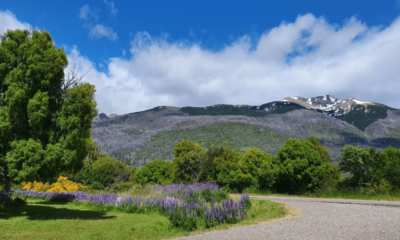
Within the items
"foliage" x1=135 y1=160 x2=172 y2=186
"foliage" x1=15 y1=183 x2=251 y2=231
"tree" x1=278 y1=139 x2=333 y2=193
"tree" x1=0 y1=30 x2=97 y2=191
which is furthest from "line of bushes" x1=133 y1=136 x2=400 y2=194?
"tree" x1=0 y1=30 x2=97 y2=191

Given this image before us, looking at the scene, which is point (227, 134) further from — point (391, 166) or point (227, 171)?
point (391, 166)

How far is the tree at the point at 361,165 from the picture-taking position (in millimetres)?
24375

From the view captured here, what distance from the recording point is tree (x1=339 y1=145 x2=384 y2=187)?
24375mm

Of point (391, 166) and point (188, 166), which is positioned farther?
point (188, 166)

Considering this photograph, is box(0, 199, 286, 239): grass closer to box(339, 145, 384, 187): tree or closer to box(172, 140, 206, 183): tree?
box(339, 145, 384, 187): tree


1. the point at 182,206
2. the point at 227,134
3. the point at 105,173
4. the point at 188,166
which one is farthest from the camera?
the point at 227,134

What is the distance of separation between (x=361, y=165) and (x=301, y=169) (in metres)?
5.04

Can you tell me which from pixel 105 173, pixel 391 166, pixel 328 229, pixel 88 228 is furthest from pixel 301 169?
pixel 105 173

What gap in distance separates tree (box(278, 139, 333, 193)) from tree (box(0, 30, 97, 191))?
66.6 feet

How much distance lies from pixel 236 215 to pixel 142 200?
24.3 ft

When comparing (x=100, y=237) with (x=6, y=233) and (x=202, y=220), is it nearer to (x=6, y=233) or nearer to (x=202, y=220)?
(x=6, y=233)

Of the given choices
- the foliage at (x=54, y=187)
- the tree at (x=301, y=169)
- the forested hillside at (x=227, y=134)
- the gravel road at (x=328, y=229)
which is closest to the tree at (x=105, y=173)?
the foliage at (x=54, y=187)

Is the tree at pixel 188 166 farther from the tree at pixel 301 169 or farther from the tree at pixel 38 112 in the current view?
the tree at pixel 38 112

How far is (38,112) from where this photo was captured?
39.4 feet
